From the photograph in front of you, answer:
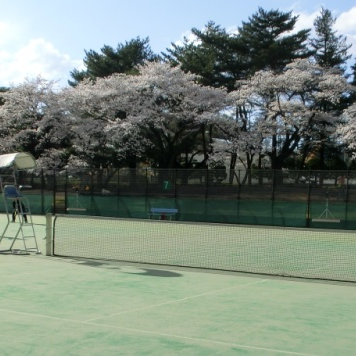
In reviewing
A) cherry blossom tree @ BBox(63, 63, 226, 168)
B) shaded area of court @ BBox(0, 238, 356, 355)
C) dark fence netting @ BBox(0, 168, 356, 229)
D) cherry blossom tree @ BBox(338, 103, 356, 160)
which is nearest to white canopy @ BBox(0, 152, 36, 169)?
shaded area of court @ BBox(0, 238, 356, 355)

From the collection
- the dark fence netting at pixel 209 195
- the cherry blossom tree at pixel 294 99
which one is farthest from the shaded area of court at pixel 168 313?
the cherry blossom tree at pixel 294 99

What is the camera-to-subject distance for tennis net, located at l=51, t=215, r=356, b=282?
10.9 meters

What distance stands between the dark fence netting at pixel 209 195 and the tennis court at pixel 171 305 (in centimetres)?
1015

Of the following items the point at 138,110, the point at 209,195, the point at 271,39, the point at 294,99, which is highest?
the point at 271,39

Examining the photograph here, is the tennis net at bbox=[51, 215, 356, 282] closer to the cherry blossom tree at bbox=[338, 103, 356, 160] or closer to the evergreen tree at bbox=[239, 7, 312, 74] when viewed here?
the cherry blossom tree at bbox=[338, 103, 356, 160]

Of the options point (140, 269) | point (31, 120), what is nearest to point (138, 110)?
point (31, 120)

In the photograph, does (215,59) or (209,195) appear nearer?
(209,195)

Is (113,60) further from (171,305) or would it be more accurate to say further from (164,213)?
(171,305)

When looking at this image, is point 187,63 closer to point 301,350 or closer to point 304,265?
point 304,265

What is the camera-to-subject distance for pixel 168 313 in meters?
6.86

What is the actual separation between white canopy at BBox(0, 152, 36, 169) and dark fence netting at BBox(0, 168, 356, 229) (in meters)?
13.0

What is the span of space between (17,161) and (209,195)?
13.5m

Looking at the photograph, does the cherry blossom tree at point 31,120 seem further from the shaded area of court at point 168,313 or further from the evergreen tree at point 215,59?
the shaded area of court at point 168,313

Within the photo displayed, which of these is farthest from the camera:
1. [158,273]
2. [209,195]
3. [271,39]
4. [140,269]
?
[271,39]
